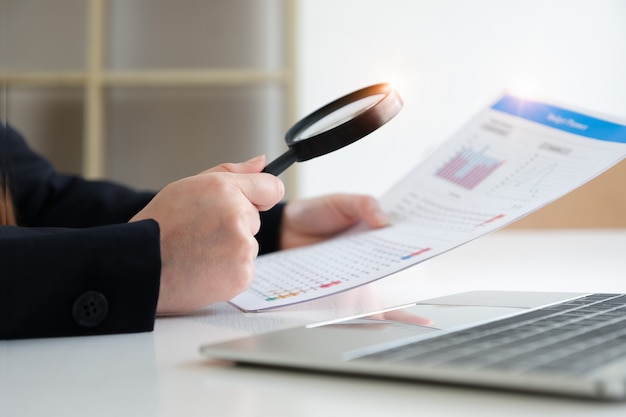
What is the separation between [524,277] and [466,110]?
1904 millimetres

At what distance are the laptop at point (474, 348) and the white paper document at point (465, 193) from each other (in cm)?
19

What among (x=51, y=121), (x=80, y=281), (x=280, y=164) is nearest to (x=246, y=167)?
(x=280, y=164)

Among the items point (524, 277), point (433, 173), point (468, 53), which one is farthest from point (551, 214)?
point (468, 53)

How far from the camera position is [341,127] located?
673 millimetres

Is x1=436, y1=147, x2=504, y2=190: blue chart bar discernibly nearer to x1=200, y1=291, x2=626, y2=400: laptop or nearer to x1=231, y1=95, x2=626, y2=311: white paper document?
x1=231, y1=95, x2=626, y2=311: white paper document

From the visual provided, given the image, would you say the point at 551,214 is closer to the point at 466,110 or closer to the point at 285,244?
the point at 285,244

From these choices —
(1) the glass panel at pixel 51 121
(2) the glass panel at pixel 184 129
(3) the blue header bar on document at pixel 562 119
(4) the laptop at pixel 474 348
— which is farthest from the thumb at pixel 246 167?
(1) the glass panel at pixel 51 121

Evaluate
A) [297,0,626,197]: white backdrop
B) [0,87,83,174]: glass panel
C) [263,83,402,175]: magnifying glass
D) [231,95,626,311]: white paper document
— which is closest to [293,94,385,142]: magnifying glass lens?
[263,83,402,175]: magnifying glass

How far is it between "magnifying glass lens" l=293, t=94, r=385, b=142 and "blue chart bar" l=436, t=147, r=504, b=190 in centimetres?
25

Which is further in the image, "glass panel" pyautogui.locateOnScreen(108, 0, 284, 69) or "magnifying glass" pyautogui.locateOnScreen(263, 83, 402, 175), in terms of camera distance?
"glass panel" pyautogui.locateOnScreen(108, 0, 284, 69)

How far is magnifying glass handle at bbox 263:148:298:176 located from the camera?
2.25 feet

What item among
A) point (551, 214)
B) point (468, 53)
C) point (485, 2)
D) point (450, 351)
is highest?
point (485, 2)

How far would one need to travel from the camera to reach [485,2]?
270cm

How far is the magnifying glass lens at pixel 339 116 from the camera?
691mm
